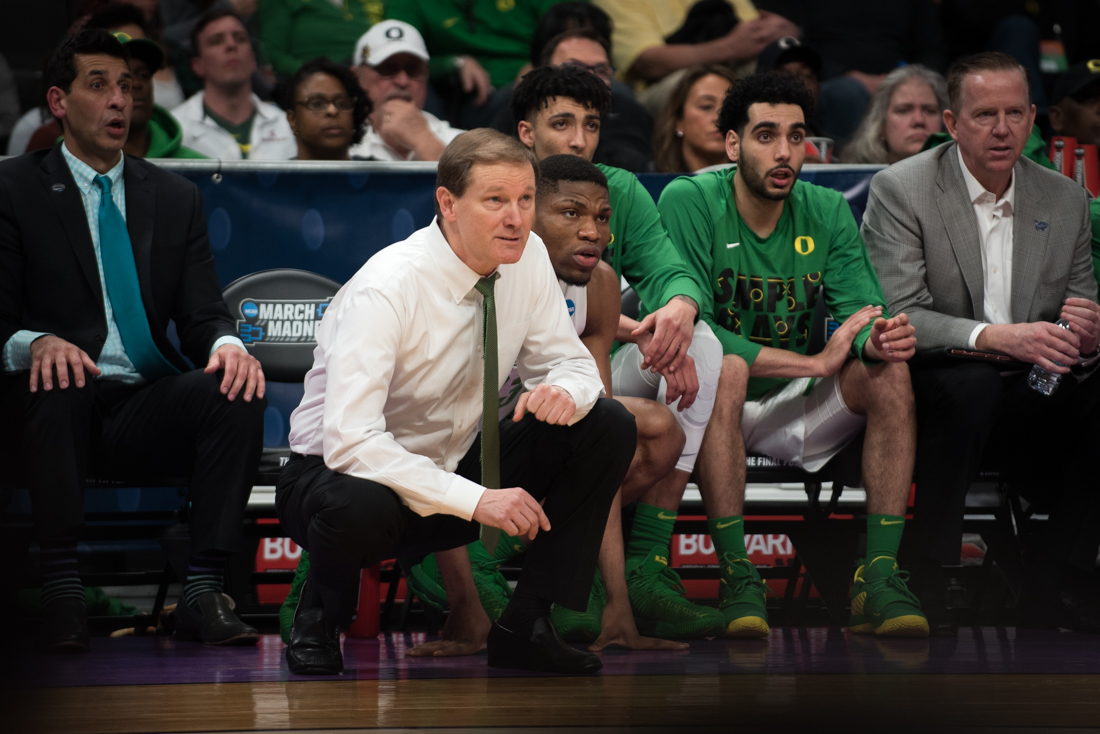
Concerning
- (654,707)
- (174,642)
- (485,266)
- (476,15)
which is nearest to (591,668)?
(654,707)

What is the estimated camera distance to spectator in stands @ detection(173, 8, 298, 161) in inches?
193

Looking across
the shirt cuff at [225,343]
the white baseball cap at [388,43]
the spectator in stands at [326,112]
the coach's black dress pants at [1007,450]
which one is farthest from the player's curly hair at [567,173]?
the white baseball cap at [388,43]

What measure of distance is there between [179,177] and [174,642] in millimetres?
1365

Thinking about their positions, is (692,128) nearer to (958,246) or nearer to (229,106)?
(958,246)

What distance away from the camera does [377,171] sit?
3.76 metres

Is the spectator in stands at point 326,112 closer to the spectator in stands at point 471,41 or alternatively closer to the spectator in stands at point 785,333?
the spectator in stands at point 471,41

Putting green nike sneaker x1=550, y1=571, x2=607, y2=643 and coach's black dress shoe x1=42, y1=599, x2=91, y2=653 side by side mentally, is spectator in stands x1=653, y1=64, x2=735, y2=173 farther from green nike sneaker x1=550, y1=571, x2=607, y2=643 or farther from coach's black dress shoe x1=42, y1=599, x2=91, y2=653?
coach's black dress shoe x1=42, y1=599, x2=91, y2=653

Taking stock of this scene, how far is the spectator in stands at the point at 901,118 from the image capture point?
15.0 feet

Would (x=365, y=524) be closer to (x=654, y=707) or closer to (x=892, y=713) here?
(x=654, y=707)

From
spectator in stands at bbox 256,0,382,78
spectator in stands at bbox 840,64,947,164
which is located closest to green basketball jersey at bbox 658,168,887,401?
spectator in stands at bbox 840,64,947,164

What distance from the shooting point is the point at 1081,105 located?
176 inches

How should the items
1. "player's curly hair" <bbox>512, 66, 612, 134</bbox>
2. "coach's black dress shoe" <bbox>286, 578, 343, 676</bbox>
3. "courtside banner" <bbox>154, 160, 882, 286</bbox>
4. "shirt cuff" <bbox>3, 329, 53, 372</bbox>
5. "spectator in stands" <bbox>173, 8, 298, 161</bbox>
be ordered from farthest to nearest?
"spectator in stands" <bbox>173, 8, 298, 161</bbox>
"courtside banner" <bbox>154, 160, 882, 286</bbox>
"player's curly hair" <bbox>512, 66, 612, 134</bbox>
"shirt cuff" <bbox>3, 329, 53, 372</bbox>
"coach's black dress shoe" <bbox>286, 578, 343, 676</bbox>

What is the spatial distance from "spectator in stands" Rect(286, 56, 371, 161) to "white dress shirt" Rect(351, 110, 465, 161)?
0.19 m

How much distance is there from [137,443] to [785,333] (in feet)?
6.27
